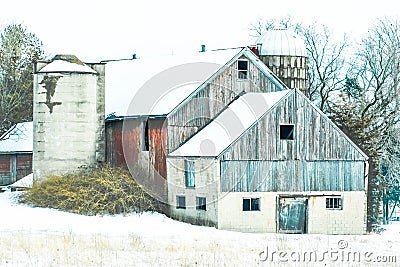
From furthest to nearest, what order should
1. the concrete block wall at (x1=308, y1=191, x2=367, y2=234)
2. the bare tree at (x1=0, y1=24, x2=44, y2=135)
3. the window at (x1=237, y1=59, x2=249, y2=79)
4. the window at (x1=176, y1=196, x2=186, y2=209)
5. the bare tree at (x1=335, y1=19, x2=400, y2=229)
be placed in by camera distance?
the bare tree at (x1=0, y1=24, x2=44, y2=135), the bare tree at (x1=335, y1=19, x2=400, y2=229), the window at (x1=237, y1=59, x2=249, y2=79), the window at (x1=176, y1=196, x2=186, y2=209), the concrete block wall at (x1=308, y1=191, x2=367, y2=234)

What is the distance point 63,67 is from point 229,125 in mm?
9086

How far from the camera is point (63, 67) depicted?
137 feet

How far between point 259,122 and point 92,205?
8.31 metres

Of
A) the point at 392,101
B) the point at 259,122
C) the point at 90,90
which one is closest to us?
the point at 259,122

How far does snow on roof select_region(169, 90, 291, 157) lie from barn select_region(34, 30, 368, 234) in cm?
7

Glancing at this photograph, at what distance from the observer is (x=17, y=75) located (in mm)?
58531

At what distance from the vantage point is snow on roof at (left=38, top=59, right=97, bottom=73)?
41656 millimetres

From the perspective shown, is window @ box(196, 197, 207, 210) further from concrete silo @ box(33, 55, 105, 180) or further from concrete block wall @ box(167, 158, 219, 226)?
concrete silo @ box(33, 55, 105, 180)

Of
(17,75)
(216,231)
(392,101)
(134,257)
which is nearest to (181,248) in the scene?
(134,257)

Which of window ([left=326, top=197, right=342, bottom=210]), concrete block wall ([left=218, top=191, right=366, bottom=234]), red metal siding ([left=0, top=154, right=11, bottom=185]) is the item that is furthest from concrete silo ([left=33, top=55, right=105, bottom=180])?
red metal siding ([left=0, top=154, right=11, bottom=185])

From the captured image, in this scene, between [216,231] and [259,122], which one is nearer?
[216,231]

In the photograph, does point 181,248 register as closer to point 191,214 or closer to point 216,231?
point 216,231

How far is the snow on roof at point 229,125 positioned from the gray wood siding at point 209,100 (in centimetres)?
38

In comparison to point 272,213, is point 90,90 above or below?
above
